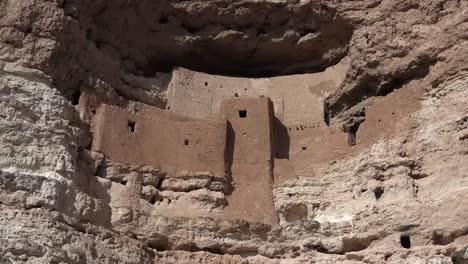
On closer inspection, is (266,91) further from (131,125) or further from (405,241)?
(405,241)

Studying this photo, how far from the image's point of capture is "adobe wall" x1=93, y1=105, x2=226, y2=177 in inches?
499

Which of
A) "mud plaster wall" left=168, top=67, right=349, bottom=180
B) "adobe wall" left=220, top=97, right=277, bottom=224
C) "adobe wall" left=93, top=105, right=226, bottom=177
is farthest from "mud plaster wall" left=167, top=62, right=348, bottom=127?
"adobe wall" left=93, top=105, right=226, bottom=177

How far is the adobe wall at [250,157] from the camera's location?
1247 centimetres

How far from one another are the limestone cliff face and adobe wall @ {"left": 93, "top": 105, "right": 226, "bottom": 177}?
0.66 ft

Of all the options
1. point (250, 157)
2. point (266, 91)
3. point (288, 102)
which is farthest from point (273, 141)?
point (266, 91)

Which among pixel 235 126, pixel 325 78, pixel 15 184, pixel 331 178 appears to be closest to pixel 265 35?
pixel 325 78

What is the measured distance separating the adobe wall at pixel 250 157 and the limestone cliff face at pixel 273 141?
103mm

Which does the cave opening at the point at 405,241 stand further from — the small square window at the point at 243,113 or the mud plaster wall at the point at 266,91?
the small square window at the point at 243,113

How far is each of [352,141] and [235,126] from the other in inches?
84.8

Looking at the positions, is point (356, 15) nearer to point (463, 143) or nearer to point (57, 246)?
point (463, 143)

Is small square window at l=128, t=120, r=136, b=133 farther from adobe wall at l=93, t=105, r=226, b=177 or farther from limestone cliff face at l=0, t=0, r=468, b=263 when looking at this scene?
limestone cliff face at l=0, t=0, r=468, b=263

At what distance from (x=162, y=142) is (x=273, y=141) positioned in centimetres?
208

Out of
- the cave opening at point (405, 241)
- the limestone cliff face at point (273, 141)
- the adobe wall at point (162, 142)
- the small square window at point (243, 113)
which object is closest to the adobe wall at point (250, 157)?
the small square window at point (243, 113)

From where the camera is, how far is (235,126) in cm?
1349
